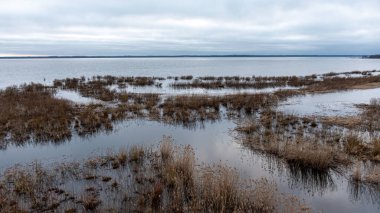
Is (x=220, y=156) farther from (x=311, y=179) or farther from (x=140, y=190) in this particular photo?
(x=140, y=190)

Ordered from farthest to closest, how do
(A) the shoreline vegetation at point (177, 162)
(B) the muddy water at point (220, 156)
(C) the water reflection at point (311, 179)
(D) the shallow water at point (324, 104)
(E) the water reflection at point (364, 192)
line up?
(D) the shallow water at point (324, 104)
(C) the water reflection at point (311, 179)
(B) the muddy water at point (220, 156)
(E) the water reflection at point (364, 192)
(A) the shoreline vegetation at point (177, 162)

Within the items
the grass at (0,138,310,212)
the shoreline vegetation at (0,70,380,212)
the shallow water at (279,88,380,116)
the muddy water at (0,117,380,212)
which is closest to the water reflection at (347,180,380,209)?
the muddy water at (0,117,380,212)

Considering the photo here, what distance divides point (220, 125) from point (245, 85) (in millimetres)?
26274

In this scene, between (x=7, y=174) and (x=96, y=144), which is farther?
(x=96, y=144)

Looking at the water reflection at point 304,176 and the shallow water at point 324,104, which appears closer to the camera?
the water reflection at point 304,176

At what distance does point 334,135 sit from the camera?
15.9 meters

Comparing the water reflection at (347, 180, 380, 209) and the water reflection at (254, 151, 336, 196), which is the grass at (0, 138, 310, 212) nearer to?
the water reflection at (254, 151, 336, 196)

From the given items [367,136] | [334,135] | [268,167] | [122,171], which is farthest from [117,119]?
[367,136]

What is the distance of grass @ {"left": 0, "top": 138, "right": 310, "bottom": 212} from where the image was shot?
889 cm

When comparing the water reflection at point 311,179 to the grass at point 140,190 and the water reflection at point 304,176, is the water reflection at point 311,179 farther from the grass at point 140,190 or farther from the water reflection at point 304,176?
the grass at point 140,190

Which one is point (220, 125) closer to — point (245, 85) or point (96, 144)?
point (96, 144)

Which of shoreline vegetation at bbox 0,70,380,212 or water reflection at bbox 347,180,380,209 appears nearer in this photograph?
shoreline vegetation at bbox 0,70,380,212

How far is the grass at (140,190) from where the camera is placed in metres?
8.89

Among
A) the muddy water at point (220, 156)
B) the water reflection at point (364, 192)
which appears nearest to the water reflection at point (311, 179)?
the muddy water at point (220, 156)
